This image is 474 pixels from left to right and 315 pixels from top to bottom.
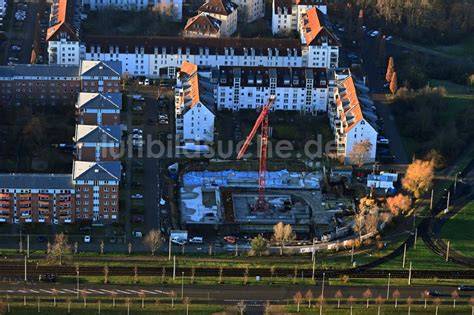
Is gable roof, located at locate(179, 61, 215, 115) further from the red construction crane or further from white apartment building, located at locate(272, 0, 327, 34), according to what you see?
white apartment building, located at locate(272, 0, 327, 34)

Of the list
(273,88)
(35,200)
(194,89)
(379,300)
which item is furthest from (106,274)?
(273,88)

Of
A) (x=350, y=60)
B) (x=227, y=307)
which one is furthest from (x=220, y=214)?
(x=350, y=60)

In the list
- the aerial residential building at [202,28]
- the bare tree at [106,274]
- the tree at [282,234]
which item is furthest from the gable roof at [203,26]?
the bare tree at [106,274]

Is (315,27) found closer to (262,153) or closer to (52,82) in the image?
(262,153)

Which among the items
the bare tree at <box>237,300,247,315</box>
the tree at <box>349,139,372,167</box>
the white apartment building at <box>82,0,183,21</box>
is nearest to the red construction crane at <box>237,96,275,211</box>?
the tree at <box>349,139,372,167</box>

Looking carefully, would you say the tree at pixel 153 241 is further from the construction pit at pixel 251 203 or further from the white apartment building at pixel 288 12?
the white apartment building at pixel 288 12
